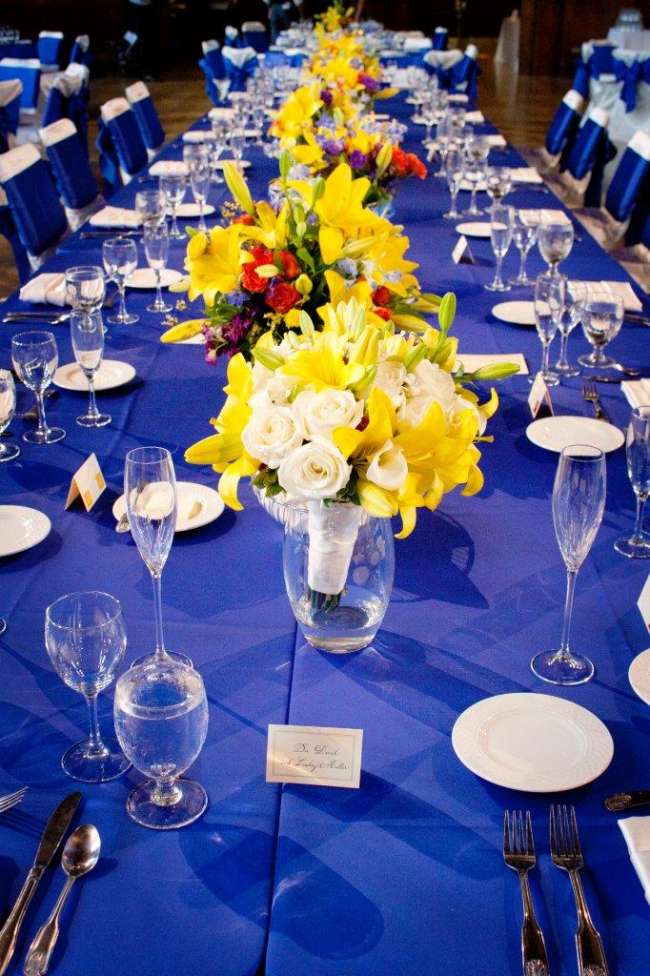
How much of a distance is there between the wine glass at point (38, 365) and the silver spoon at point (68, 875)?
3.88 ft

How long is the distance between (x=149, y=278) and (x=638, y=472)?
1912 millimetres

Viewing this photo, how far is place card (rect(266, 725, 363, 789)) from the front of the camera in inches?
53.1

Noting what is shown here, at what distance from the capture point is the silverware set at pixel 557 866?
1095 mm

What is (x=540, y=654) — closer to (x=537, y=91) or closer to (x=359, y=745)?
(x=359, y=745)

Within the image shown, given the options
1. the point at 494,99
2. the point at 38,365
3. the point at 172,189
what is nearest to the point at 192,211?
the point at 172,189

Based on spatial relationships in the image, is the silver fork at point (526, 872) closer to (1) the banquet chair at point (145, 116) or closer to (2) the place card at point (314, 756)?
(2) the place card at point (314, 756)

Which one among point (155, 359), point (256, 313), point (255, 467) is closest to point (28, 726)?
point (255, 467)

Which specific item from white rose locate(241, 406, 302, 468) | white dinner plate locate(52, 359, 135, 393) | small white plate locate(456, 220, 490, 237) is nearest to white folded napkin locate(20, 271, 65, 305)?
white dinner plate locate(52, 359, 135, 393)

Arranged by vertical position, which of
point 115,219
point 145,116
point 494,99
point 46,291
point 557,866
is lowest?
point 494,99

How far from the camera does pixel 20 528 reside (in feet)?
6.34

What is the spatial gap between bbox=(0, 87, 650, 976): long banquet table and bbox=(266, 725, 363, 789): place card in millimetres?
19

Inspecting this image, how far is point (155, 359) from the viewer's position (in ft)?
9.14

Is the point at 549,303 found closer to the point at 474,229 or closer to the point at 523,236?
the point at 523,236

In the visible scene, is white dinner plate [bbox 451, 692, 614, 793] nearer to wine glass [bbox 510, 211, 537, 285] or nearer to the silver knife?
the silver knife
